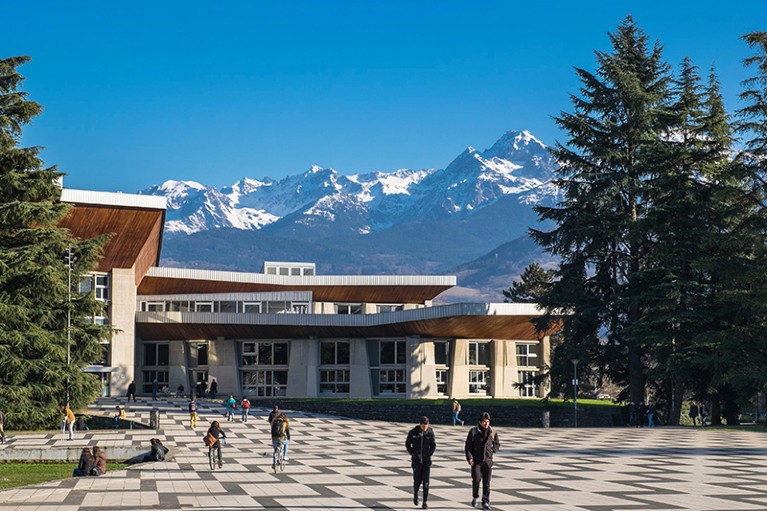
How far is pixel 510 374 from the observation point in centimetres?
7050

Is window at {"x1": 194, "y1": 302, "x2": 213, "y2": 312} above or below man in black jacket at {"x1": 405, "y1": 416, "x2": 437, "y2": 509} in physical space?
above

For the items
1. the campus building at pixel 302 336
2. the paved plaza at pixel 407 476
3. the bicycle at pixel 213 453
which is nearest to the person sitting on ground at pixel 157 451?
the paved plaza at pixel 407 476

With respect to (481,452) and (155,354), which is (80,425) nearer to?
(481,452)

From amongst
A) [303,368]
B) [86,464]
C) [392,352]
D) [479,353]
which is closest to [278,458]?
[86,464]

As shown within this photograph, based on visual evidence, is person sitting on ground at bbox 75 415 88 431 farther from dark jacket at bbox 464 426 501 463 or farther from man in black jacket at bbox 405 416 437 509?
dark jacket at bbox 464 426 501 463

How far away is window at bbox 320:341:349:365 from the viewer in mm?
70000

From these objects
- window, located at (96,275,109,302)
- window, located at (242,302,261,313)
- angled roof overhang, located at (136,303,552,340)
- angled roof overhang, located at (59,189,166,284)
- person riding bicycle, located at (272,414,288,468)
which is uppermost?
angled roof overhang, located at (59,189,166,284)

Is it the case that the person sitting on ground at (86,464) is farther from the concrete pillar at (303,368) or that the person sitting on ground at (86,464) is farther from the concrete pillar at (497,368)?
the concrete pillar at (497,368)

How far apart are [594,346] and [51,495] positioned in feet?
116

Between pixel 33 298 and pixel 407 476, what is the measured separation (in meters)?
23.4

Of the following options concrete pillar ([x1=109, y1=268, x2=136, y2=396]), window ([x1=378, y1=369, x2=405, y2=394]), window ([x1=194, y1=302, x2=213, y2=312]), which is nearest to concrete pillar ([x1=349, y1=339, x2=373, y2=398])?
window ([x1=378, y1=369, x2=405, y2=394])

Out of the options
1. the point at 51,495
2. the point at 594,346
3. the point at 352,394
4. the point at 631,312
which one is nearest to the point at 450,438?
the point at 594,346

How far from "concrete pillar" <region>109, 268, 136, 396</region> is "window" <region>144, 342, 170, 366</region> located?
7262 mm

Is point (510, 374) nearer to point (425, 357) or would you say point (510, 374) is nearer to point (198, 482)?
point (425, 357)
